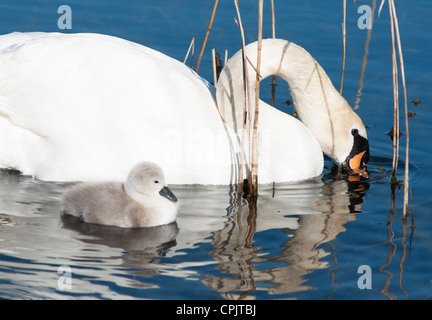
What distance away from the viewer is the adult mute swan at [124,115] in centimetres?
748

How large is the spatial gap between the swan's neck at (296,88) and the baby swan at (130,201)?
53.7 inches

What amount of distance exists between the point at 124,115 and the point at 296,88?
5.90 feet

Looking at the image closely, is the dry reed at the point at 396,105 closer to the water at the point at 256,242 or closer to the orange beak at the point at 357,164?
the water at the point at 256,242

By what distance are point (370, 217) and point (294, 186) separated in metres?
0.96

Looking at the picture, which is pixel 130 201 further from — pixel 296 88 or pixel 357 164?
pixel 357 164

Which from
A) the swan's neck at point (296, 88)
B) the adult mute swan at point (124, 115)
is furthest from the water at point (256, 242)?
the swan's neck at point (296, 88)

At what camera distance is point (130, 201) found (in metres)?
6.79

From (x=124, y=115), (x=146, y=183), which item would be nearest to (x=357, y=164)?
(x=124, y=115)

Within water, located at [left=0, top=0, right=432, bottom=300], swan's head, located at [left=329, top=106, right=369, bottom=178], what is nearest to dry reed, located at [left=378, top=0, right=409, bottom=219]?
water, located at [left=0, top=0, right=432, bottom=300]

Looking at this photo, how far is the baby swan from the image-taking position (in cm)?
670

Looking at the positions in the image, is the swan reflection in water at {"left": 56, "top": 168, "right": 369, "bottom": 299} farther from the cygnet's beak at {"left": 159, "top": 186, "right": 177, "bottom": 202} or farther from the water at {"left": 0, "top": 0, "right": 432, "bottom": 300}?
the cygnet's beak at {"left": 159, "top": 186, "right": 177, "bottom": 202}

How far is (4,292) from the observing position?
570 cm

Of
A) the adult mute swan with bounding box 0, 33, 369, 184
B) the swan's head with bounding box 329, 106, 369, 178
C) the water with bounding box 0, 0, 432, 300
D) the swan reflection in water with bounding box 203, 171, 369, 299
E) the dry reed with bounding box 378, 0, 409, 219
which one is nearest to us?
the water with bounding box 0, 0, 432, 300
